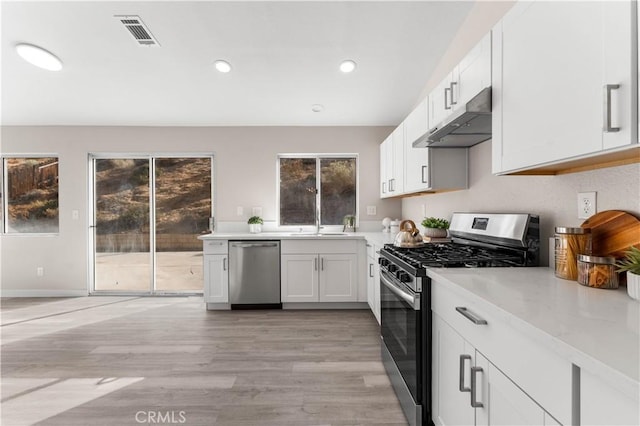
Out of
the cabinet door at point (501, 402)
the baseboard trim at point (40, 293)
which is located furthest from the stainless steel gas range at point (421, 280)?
the baseboard trim at point (40, 293)

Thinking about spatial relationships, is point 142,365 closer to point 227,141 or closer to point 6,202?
point 227,141

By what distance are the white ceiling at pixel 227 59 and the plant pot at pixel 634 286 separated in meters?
2.47

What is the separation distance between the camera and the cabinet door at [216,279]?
373cm

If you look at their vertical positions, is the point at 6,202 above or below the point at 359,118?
below

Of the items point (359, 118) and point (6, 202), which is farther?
point (6, 202)

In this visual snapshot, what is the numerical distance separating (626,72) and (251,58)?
9.77 ft

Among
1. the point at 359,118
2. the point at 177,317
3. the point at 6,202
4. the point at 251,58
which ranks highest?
the point at 251,58

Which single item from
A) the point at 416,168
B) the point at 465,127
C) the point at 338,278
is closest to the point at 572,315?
the point at 465,127

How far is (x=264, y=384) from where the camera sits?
2143 mm

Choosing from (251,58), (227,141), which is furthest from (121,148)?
(251,58)

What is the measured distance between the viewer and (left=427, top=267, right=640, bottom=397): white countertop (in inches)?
24.5

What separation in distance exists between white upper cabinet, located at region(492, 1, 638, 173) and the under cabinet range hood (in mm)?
63

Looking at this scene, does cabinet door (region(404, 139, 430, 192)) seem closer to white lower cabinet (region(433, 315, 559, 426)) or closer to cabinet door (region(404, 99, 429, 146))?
cabinet door (region(404, 99, 429, 146))

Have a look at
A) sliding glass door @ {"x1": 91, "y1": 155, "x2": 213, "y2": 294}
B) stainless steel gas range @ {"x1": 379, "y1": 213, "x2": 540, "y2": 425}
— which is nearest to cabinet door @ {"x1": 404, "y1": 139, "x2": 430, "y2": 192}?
stainless steel gas range @ {"x1": 379, "y1": 213, "x2": 540, "y2": 425}
